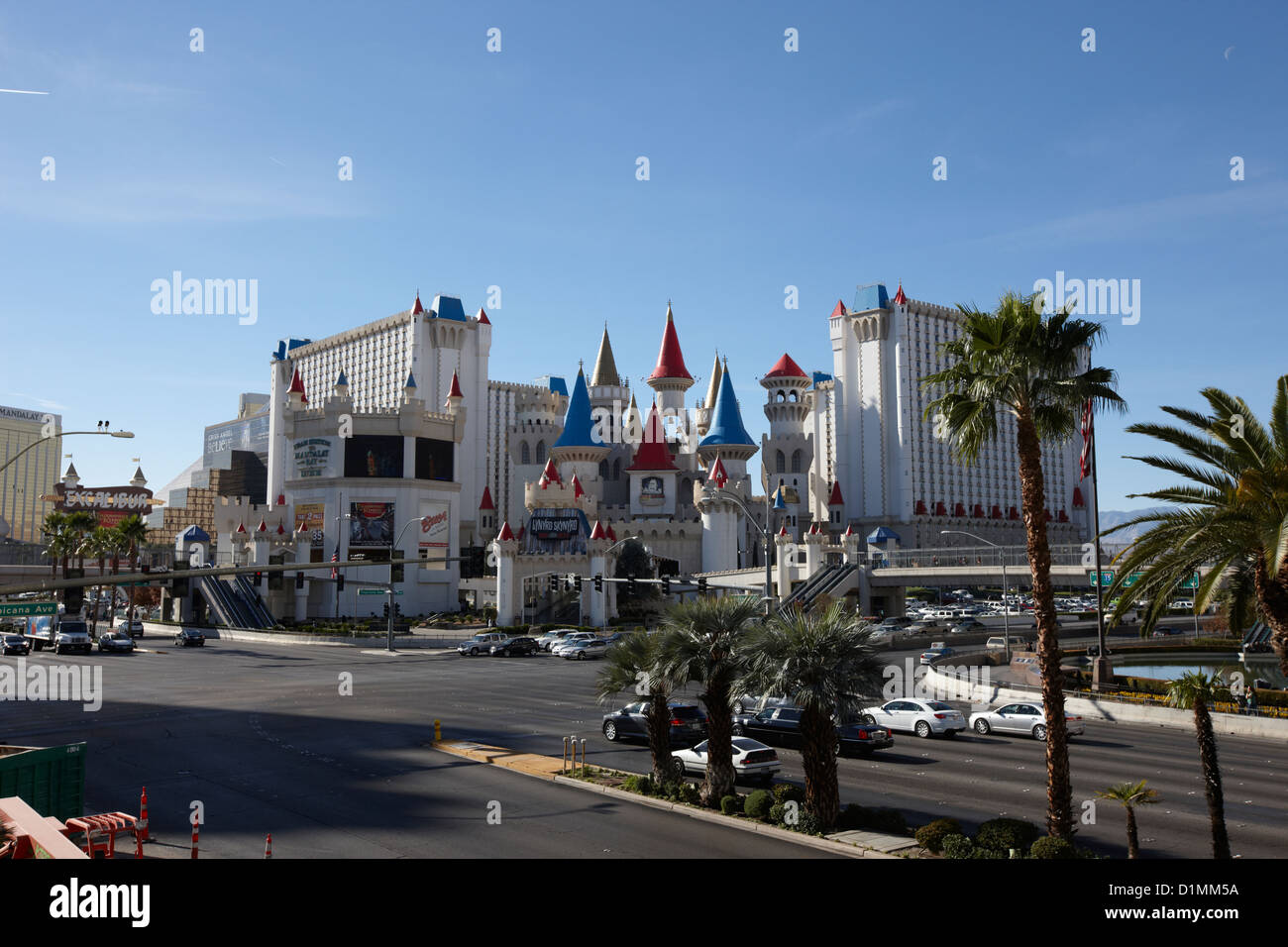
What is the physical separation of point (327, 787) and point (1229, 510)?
1754 centimetres

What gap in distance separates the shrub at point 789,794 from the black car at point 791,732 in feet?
23.9

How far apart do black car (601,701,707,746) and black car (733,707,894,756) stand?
40.0 inches

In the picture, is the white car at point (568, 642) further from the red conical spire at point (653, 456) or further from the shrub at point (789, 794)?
the shrub at point (789, 794)

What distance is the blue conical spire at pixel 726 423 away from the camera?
99250 mm

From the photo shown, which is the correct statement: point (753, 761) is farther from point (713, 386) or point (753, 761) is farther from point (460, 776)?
point (713, 386)

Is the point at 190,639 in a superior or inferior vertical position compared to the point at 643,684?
inferior

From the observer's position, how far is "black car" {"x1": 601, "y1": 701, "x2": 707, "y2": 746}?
26.2m

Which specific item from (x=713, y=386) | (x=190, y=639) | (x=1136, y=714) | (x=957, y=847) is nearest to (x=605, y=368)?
(x=713, y=386)

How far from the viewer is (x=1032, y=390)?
15445 mm

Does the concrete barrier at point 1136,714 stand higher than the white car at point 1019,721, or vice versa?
the white car at point 1019,721

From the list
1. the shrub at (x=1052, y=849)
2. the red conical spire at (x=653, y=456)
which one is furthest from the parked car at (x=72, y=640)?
the shrub at (x=1052, y=849)

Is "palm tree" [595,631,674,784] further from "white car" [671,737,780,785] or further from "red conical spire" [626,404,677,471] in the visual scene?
"red conical spire" [626,404,677,471]
